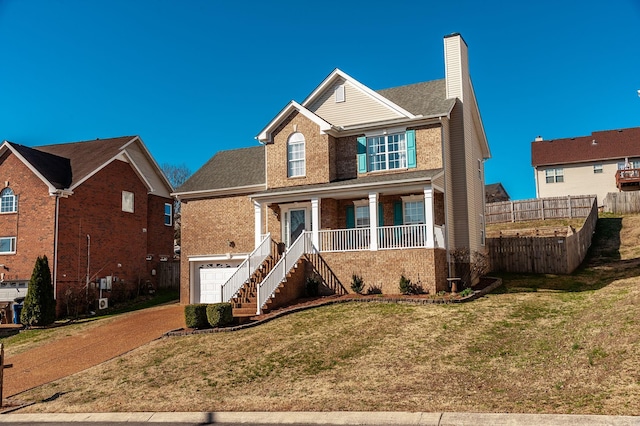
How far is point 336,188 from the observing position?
75.4 feet

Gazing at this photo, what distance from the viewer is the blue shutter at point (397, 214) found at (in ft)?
78.9

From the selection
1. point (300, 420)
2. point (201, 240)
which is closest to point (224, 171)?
point (201, 240)

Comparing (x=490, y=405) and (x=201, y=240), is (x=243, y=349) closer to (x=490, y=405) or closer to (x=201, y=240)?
(x=490, y=405)

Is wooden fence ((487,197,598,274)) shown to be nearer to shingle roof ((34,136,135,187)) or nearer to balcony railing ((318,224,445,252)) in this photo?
balcony railing ((318,224,445,252))

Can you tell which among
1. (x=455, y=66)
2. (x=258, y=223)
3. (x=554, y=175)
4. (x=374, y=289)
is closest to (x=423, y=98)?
(x=455, y=66)

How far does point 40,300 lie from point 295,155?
12.5 metres

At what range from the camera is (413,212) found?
23891 millimetres

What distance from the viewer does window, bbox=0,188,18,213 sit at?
96.6ft

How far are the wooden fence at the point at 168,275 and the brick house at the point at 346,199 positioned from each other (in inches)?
300

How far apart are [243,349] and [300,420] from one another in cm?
608

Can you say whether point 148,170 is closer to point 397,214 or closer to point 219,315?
point 397,214

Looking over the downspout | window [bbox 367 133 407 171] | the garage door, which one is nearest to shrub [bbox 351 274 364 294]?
window [bbox 367 133 407 171]

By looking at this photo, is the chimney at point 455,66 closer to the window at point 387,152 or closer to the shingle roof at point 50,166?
the window at point 387,152

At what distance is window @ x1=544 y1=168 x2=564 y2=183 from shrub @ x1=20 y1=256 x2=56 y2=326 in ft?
128
